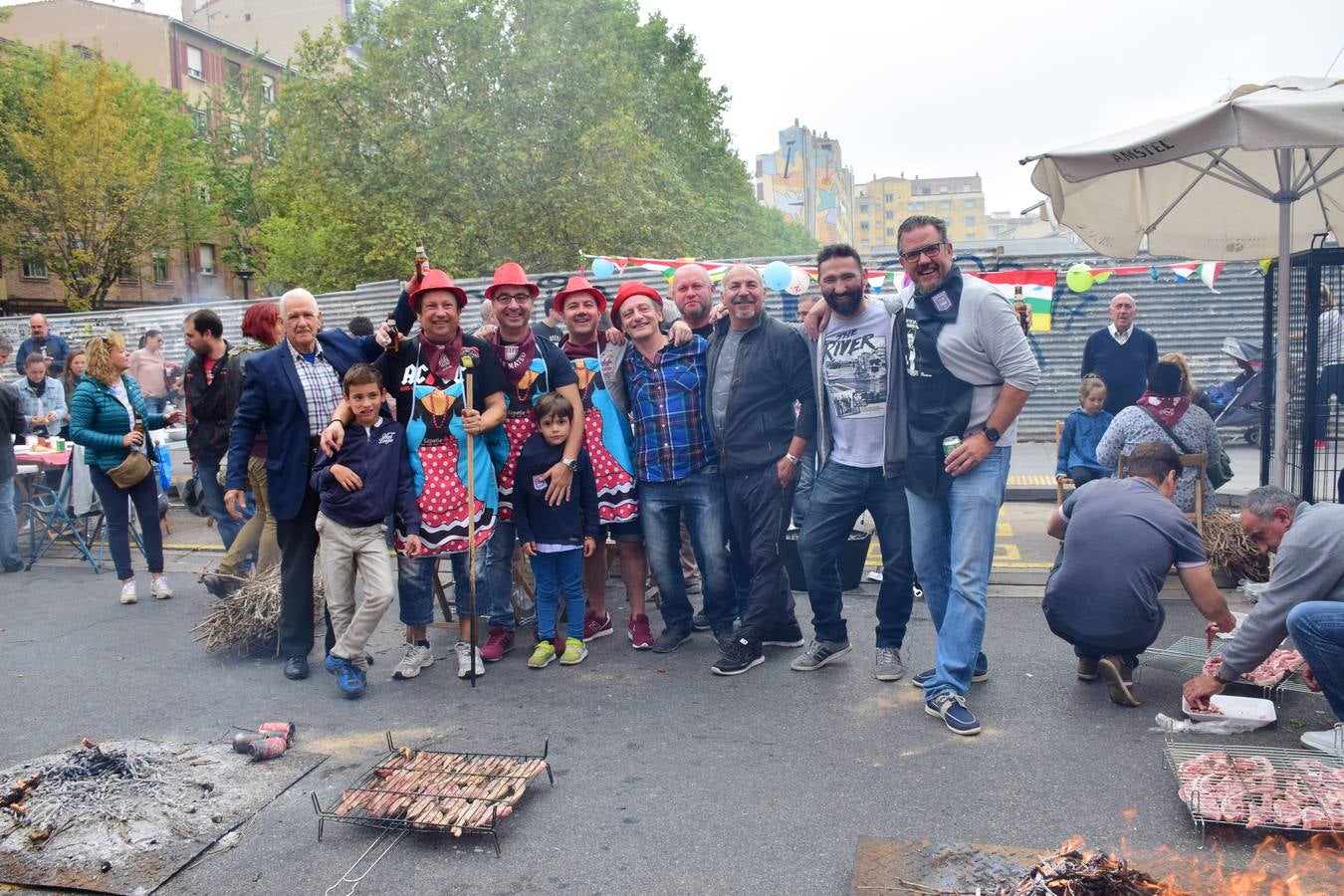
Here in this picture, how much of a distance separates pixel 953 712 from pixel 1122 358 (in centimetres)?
502

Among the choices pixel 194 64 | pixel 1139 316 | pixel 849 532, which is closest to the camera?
pixel 849 532

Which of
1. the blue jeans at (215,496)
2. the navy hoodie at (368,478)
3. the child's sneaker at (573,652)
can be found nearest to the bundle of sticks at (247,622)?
the navy hoodie at (368,478)

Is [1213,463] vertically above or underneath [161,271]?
underneath

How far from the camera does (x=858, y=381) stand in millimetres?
4859

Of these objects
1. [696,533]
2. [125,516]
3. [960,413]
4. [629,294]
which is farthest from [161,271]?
[960,413]

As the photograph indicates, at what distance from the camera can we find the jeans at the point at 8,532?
838 centimetres

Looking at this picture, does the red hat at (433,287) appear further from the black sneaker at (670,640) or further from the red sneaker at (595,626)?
the black sneaker at (670,640)

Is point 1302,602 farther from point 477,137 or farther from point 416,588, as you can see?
point 477,137

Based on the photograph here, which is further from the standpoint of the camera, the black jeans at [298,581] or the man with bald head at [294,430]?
the black jeans at [298,581]

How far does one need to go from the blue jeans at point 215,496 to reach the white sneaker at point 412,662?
2.36 meters

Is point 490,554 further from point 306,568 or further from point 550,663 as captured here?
point 306,568

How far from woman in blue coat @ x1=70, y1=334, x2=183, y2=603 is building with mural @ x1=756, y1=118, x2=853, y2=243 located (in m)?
97.8

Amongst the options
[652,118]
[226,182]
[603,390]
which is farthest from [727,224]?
[603,390]

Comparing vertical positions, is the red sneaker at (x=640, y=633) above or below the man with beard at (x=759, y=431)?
below
